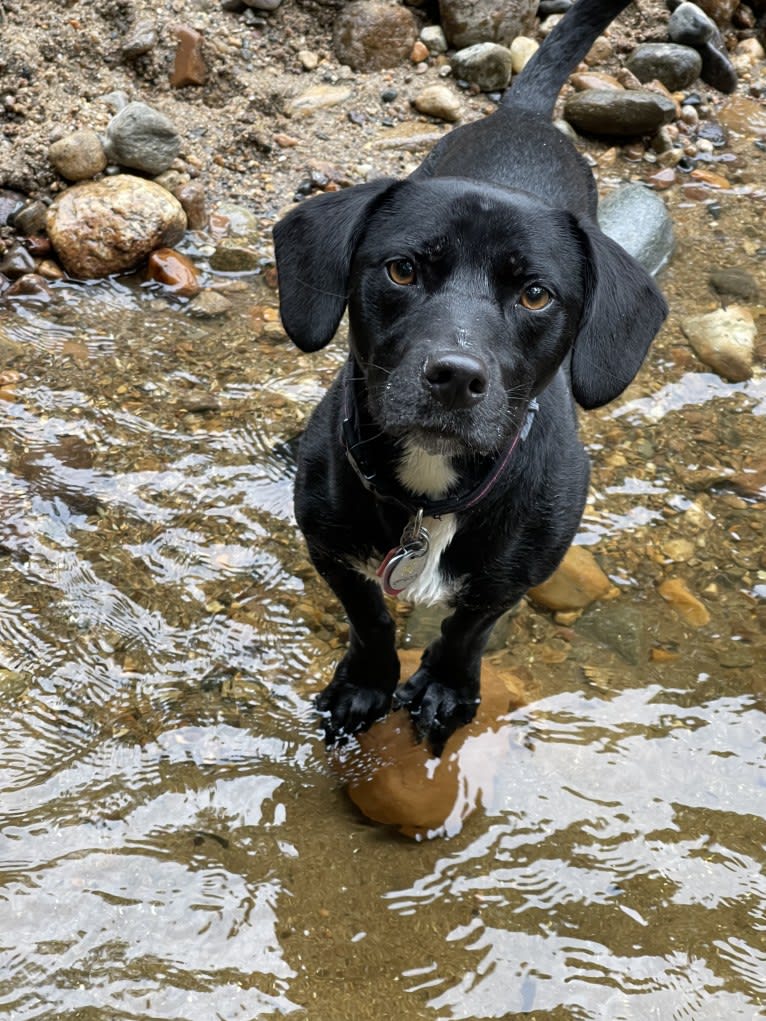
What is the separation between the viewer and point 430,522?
2.56 metres

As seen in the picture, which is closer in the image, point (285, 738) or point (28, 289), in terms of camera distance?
point (285, 738)

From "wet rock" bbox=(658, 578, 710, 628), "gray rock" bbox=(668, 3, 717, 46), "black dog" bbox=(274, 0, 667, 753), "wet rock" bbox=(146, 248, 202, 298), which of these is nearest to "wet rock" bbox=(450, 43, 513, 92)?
"gray rock" bbox=(668, 3, 717, 46)

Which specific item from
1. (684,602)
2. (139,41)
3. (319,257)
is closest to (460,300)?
(319,257)

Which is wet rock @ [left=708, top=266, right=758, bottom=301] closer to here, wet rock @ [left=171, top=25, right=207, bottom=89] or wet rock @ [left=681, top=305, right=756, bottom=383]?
wet rock @ [left=681, top=305, right=756, bottom=383]

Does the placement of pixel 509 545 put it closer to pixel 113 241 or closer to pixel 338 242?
pixel 338 242

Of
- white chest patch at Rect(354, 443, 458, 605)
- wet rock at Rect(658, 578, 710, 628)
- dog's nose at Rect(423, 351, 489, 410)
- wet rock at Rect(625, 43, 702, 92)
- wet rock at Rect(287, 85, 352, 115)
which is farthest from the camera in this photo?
wet rock at Rect(625, 43, 702, 92)

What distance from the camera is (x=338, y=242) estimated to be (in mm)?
2424

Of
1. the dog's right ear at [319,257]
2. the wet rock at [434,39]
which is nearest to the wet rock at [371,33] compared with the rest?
the wet rock at [434,39]

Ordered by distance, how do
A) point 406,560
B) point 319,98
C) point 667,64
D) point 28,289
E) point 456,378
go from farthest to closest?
1. point 667,64
2. point 319,98
3. point 28,289
4. point 406,560
5. point 456,378

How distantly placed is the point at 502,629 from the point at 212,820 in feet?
3.77

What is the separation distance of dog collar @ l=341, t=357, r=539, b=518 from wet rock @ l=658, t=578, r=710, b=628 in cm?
129

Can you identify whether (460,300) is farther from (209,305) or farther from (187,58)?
(187,58)

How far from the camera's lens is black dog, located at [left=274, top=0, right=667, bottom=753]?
227 centimetres

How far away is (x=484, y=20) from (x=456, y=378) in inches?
177
